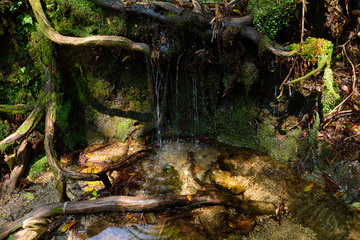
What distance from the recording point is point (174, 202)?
11.7 ft

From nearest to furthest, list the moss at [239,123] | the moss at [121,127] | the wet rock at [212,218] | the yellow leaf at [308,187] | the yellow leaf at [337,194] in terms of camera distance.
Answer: the wet rock at [212,218]
the yellow leaf at [337,194]
the yellow leaf at [308,187]
the moss at [239,123]
the moss at [121,127]

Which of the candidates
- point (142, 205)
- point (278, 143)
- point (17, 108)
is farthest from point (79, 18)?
point (278, 143)

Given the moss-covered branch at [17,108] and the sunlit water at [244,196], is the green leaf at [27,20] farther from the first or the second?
the sunlit water at [244,196]

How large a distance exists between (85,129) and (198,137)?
8.78 ft

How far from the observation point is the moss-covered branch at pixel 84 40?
3803 mm

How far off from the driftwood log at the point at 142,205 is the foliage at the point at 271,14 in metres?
2.92

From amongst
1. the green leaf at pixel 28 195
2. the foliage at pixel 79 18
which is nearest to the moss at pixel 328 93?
the foliage at pixel 79 18

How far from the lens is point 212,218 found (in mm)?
3408

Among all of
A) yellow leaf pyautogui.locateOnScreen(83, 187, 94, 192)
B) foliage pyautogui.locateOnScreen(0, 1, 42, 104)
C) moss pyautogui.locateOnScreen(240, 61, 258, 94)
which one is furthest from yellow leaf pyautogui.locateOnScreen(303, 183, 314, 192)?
foliage pyautogui.locateOnScreen(0, 1, 42, 104)

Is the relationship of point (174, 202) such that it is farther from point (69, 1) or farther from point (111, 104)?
point (69, 1)

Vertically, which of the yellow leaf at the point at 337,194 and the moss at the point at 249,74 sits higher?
the moss at the point at 249,74

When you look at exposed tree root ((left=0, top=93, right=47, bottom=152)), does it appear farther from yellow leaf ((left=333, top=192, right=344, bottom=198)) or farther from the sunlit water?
yellow leaf ((left=333, top=192, right=344, bottom=198))

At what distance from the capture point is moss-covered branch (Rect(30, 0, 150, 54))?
12.5ft

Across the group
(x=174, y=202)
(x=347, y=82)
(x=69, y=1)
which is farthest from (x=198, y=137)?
(x=69, y=1)
